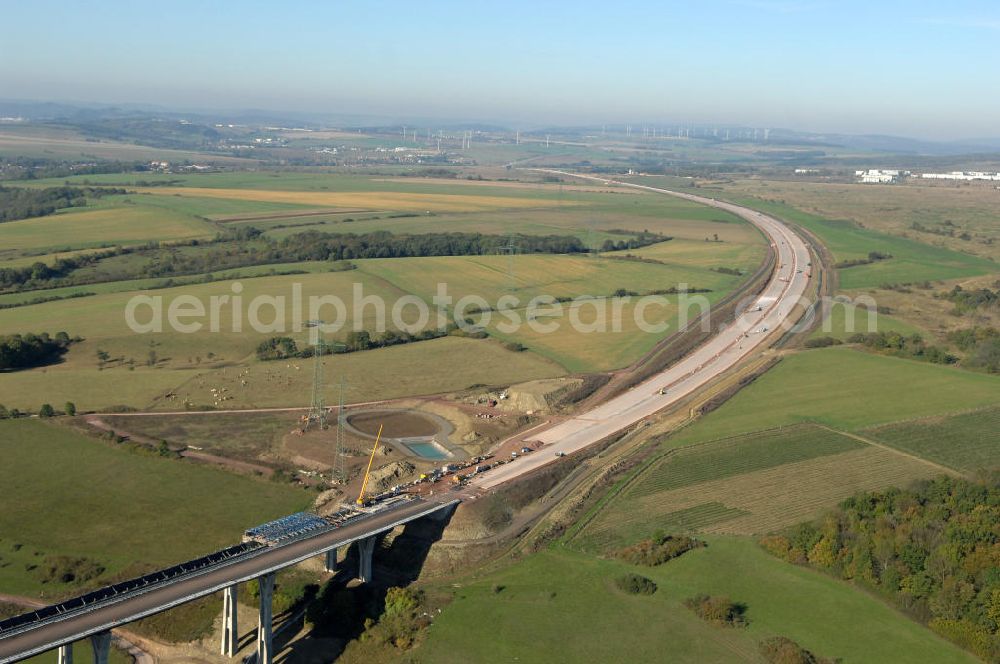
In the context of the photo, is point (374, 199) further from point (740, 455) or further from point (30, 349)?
point (740, 455)

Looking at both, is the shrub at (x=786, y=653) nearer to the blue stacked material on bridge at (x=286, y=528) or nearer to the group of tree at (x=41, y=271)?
the blue stacked material on bridge at (x=286, y=528)

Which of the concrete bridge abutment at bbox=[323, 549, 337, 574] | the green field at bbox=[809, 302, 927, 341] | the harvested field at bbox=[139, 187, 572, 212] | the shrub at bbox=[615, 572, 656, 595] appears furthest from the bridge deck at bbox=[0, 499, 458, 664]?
the harvested field at bbox=[139, 187, 572, 212]

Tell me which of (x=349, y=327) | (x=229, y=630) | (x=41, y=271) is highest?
(x=41, y=271)

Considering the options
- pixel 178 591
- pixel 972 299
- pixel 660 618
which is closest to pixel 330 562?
pixel 178 591

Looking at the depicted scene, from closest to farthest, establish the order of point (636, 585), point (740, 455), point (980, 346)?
point (636, 585) → point (740, 455) → point (980, 346)

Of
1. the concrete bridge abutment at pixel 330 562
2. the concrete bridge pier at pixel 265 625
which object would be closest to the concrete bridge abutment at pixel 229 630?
the concrete bridge pier at pixel 265 625

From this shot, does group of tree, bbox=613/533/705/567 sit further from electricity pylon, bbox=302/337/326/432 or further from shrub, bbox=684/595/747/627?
electricity pylon, bbox=302/337/326/432
